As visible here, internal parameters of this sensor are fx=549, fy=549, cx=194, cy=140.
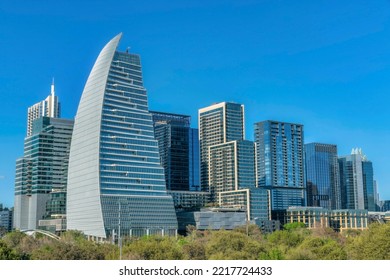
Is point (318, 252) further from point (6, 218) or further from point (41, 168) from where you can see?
point (6, 218)

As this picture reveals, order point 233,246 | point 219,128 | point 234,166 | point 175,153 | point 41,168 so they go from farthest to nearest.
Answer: point 219,128 < point 175,153 < point 234,166 < point 41,168 < point 233,246

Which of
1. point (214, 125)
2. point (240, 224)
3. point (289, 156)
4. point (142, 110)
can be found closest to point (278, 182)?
point (289, 156)

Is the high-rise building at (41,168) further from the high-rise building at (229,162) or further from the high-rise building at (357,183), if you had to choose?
the high-rise building at (357,183)

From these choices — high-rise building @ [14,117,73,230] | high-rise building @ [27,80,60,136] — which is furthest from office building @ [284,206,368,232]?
high-rise building @ [27,80,60,136]

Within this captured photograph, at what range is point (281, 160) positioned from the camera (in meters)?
66.1

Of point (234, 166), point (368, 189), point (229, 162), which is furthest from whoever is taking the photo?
point (368, 189)

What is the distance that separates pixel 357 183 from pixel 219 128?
2375 cm

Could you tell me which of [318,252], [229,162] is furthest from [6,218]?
[318,252]

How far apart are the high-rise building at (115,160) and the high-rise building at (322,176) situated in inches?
1419

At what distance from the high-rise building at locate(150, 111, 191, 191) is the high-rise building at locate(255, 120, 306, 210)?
9888 mm

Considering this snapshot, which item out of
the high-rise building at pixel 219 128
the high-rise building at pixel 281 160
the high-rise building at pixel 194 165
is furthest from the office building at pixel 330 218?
the high-rise building at pixel 219 128

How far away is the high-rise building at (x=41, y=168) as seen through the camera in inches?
1944

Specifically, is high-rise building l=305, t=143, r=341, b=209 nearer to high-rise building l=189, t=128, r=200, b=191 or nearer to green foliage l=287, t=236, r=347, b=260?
high-rise building l=189, t=128, r=200, b=191
